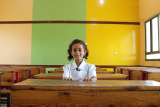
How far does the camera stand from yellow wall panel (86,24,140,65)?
475 centimetres

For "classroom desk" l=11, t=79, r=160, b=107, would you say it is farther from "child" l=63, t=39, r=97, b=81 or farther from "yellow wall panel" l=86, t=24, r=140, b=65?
"yellow wall panel" l=86, t=24, r=140, b=65

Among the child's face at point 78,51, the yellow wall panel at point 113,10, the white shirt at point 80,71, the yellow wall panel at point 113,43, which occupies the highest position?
the yellow wall panel at point 113,10

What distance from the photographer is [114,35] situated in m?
4.79

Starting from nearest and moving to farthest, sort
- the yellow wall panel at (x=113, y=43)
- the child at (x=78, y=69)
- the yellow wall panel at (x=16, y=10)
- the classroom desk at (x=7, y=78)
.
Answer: the child at (x=78, y=69) < the classroom desk at (x=7, y=78) < the yellow wall panel at (x=113, y=43) < the yellow wall panel at (x=16, y=10)

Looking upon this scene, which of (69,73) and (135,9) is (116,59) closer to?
(135,9)

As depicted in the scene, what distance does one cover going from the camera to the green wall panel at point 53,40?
482cm

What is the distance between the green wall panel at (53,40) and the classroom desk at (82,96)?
12.6 ft

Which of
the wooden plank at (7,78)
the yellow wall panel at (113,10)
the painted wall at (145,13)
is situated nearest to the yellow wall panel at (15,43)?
the yellow wall panel at (113,10)

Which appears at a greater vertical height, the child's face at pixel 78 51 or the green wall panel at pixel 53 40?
the green wall panel at pixel 53 40

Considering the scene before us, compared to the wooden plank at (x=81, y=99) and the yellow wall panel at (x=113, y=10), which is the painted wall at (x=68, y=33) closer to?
the yellow wall panel at (x=113, y=10)

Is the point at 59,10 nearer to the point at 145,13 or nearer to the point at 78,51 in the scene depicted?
the point at 145,13

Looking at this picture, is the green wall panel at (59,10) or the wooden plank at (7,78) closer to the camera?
the wooden plank at (7,78)

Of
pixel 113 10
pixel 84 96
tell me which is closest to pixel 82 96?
pixel 84 96

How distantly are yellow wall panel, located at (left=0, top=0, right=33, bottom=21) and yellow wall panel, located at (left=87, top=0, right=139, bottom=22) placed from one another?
85.4 inches
